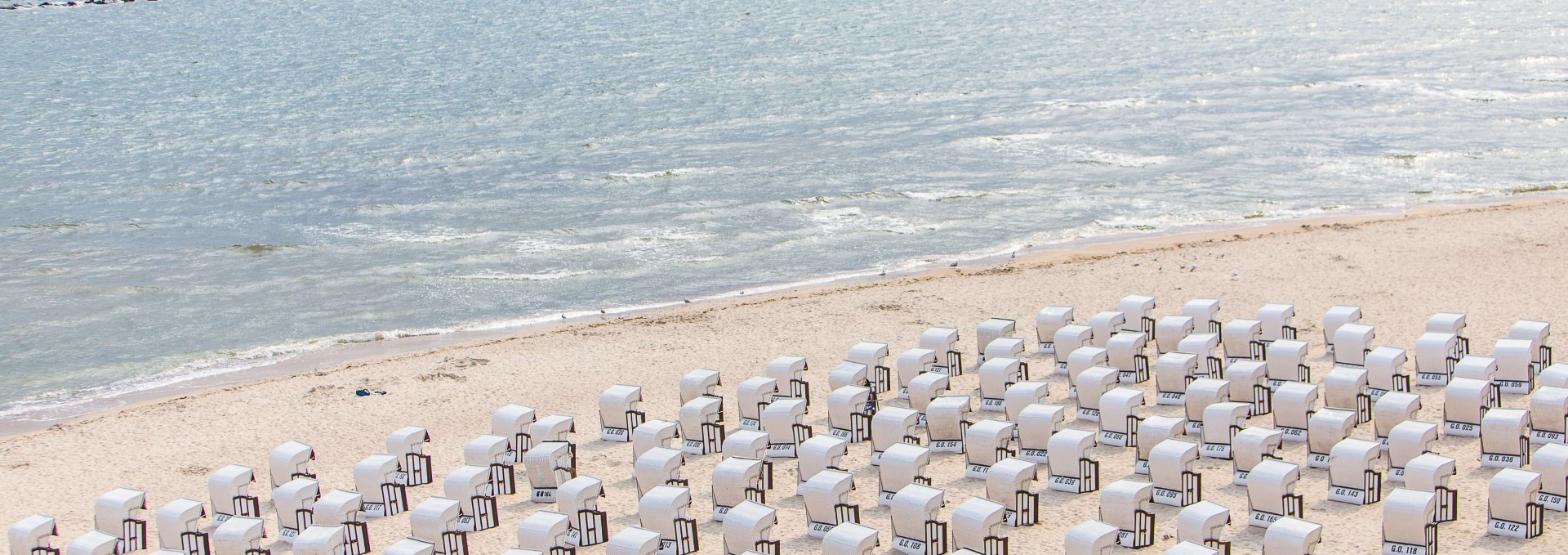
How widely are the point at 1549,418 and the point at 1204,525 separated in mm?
6532

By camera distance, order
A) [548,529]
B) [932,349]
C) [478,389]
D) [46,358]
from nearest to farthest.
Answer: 1. [548,529]
2. [932,349]
3. [478,389]
4. [46,358]

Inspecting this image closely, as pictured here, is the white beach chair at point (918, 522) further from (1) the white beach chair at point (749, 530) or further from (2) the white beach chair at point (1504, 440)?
(2) the white beach chair at point (1504, 440)

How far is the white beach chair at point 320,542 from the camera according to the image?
19672mm

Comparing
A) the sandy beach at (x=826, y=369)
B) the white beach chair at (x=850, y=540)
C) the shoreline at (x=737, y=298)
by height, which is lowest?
the shoreline at (x=737, y=298)

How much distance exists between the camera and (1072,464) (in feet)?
69.7

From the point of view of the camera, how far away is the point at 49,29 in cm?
10862

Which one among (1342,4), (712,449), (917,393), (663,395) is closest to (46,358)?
(663,395)

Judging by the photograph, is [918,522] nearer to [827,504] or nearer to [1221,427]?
[827,504]

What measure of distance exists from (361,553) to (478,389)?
27.5 ft

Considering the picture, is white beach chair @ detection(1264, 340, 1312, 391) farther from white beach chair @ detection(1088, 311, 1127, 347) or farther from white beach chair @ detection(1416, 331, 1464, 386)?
white beach chair @ detection(1088, 311, 1127, 347)

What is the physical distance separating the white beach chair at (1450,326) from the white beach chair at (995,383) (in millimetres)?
7171

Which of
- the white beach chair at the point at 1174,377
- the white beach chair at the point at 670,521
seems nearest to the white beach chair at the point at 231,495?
the white beach chair at the point at 670,521

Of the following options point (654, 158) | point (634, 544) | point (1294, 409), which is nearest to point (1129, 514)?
point (1294, 409)

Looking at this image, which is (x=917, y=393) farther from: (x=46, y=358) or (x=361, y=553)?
(x=46, y=358)
